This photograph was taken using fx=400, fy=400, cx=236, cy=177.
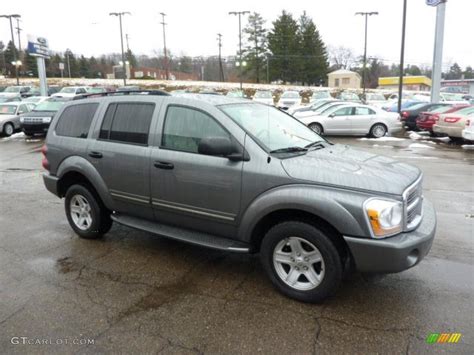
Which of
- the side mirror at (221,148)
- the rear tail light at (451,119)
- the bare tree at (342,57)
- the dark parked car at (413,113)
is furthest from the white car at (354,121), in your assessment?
the bare tree at (342,57)

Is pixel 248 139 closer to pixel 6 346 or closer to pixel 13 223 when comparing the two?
pixel 6 346

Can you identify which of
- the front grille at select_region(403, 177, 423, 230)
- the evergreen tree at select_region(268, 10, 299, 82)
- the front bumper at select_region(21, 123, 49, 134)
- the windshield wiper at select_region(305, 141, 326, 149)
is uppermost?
the evergreen tree at select_region(268, 10, 299, 82)

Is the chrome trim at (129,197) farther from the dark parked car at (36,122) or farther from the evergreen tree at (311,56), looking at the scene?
the evergreen tree at (311,56)

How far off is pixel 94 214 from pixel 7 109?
55.7 ft

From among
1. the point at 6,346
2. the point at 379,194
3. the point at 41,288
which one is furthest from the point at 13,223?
the point at 379,194

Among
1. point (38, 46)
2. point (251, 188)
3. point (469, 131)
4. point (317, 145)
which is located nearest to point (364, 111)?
point (469, 131)

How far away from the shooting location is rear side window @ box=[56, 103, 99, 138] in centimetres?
494

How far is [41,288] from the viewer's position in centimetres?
382

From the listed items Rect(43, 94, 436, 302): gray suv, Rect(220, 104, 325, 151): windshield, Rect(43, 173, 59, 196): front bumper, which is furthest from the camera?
Rect(43, 173, 59, 196): front bumper

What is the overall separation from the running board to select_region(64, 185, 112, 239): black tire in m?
0.36

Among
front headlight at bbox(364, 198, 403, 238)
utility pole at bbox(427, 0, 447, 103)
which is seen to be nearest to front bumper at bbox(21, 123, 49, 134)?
front headlight at bbox(364, 198, 403, 238)

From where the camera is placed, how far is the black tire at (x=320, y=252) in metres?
3.27

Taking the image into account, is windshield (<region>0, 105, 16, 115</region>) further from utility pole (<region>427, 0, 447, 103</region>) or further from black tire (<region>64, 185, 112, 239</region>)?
utility pole (<region>427, 0, 447, 103</region>)

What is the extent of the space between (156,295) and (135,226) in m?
1.01
